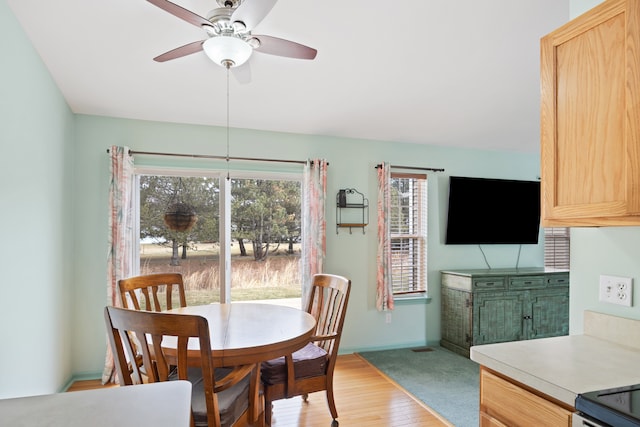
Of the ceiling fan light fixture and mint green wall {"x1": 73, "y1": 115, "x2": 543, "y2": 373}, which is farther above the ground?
the ceiling fan light fixture

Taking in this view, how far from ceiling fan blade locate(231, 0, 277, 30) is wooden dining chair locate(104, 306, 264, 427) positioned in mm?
1291

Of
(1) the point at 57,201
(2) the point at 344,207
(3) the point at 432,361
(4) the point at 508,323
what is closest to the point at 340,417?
(3) the point at 432,361

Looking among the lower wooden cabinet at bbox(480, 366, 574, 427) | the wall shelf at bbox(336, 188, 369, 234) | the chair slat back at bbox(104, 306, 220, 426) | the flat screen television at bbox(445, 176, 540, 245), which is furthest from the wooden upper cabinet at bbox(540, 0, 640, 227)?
the flat screen television at bbox(445, 176, 540, 245)

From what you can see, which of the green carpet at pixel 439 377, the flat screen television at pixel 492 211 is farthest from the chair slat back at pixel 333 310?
the flat screen television at pixel 492 211

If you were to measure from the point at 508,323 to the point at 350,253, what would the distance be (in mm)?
1852

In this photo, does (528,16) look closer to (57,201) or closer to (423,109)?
(423,109)

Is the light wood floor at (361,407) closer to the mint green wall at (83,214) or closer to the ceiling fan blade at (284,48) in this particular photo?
the mint green wall at (83,214)

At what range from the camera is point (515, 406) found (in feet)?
4.42

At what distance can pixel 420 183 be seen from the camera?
15.0 ft

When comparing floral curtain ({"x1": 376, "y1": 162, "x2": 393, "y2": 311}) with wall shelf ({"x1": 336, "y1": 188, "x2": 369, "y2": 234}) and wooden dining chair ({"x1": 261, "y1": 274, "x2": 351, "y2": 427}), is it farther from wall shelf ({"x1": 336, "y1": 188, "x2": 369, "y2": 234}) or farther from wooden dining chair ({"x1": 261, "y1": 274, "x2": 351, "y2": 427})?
wooden dining chair ({"x1": 261, "y1": 274, "x2": 351, "y2": 427})

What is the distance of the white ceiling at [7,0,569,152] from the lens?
2.29 meters

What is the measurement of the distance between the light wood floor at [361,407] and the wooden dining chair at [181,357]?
3.14 feet

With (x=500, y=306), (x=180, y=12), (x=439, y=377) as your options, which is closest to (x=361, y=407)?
(x=439, y=377)

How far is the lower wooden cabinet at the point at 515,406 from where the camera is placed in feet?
3.95
